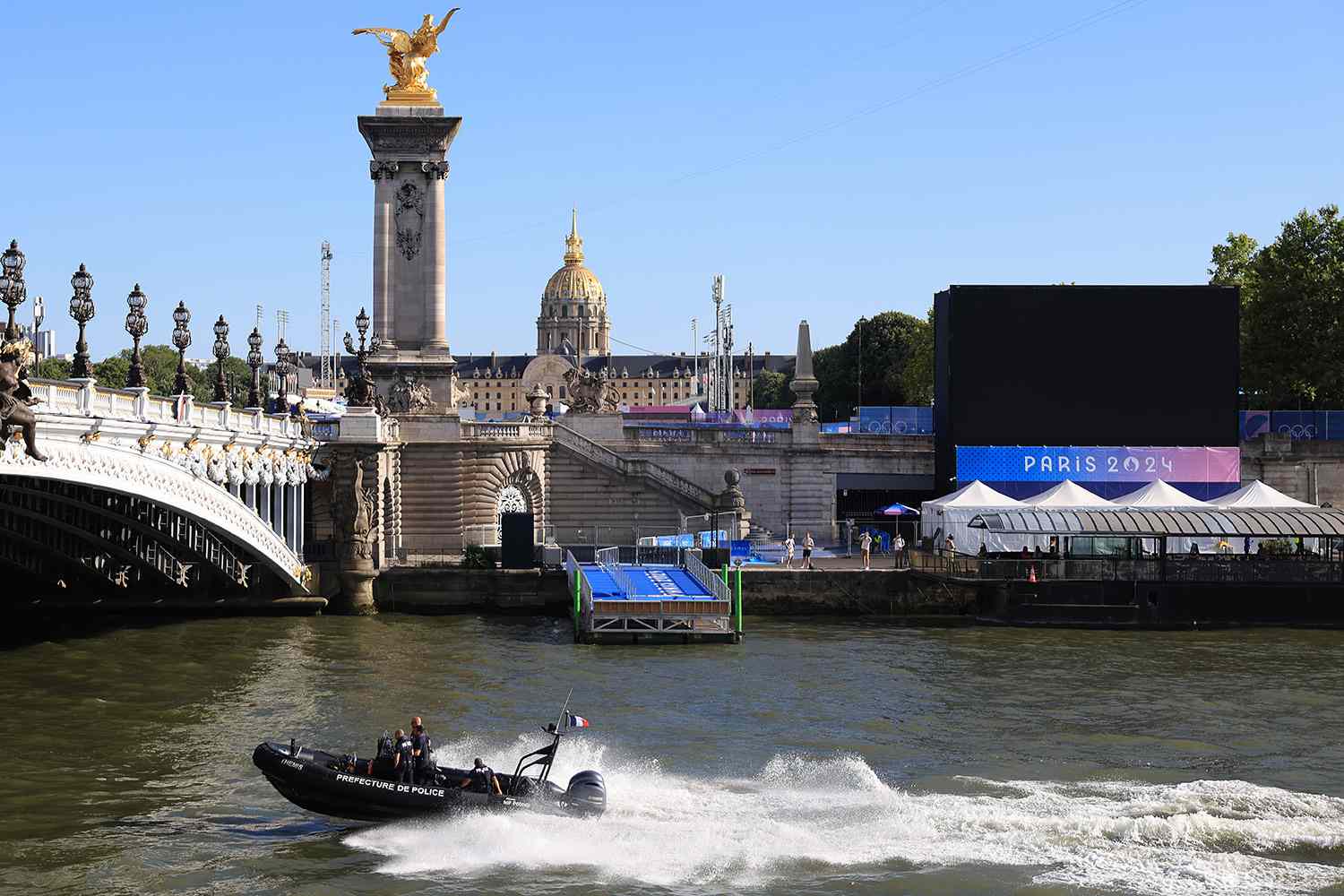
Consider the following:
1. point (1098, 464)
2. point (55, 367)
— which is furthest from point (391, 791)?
point (55, 367)

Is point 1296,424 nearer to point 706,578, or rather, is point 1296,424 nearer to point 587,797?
point 706,578

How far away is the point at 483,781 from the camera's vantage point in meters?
34.4

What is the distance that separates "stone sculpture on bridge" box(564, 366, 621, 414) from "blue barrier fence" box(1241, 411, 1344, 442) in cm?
3081

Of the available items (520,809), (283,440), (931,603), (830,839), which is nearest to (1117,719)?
(830,839)

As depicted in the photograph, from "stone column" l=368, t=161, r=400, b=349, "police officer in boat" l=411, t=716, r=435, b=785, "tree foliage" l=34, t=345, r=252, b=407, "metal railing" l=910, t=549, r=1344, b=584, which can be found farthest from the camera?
"tree foliage" l=34, t=345, r=252, b=407

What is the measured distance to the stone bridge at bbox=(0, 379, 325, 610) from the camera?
45688 millimetres

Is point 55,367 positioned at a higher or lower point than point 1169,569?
higher

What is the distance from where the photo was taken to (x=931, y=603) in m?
68.3

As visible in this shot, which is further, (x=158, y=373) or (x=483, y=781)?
(x=158, y=373)

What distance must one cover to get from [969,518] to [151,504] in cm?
3166

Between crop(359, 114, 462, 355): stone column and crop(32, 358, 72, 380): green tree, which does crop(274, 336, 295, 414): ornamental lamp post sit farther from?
crop(32, 358, 72, 380): green tree

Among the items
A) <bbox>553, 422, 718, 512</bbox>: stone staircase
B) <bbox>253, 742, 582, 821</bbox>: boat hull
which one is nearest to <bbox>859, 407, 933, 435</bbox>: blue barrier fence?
<bbox>553, 422, 718, 512</bbox>: stone staircase

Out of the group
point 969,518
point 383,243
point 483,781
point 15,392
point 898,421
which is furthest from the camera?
point 898,421

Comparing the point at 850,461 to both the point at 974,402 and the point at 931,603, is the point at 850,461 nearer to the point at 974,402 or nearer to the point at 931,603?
the point at 974,402
